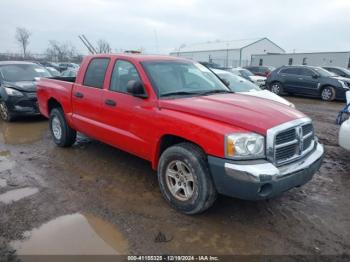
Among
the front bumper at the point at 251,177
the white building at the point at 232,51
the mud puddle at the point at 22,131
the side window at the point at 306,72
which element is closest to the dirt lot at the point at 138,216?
the front bumper at the point at 251,177

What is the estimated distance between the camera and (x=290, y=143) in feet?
11.4

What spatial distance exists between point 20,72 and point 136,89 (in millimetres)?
6912

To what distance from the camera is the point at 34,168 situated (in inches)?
207

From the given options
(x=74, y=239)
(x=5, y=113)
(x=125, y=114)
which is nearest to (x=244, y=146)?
(x=125, y=114)

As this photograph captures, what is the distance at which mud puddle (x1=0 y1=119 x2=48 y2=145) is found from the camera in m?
7.02

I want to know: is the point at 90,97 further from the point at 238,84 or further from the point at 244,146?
the point at 238,84

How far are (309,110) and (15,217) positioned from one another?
10.7 meters

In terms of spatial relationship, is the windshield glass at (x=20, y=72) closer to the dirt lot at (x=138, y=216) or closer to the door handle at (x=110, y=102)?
the dirt lot at (x=138, y=216)

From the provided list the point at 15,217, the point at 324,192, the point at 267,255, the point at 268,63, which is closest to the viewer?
the point at 267,255

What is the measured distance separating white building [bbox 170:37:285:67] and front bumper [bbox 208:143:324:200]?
5468cm

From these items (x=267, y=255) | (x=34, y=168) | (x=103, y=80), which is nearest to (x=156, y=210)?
(x=267, y=255)

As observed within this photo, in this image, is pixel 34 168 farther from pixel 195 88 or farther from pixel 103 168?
pixel 195 88

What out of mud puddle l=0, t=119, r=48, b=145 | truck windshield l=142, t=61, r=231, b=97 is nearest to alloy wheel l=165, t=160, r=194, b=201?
truck windshield l=142, t=61, r=231, b=97

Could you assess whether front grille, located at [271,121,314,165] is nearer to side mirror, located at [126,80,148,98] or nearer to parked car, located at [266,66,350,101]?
side mirror, located at [126,80,148,98]
